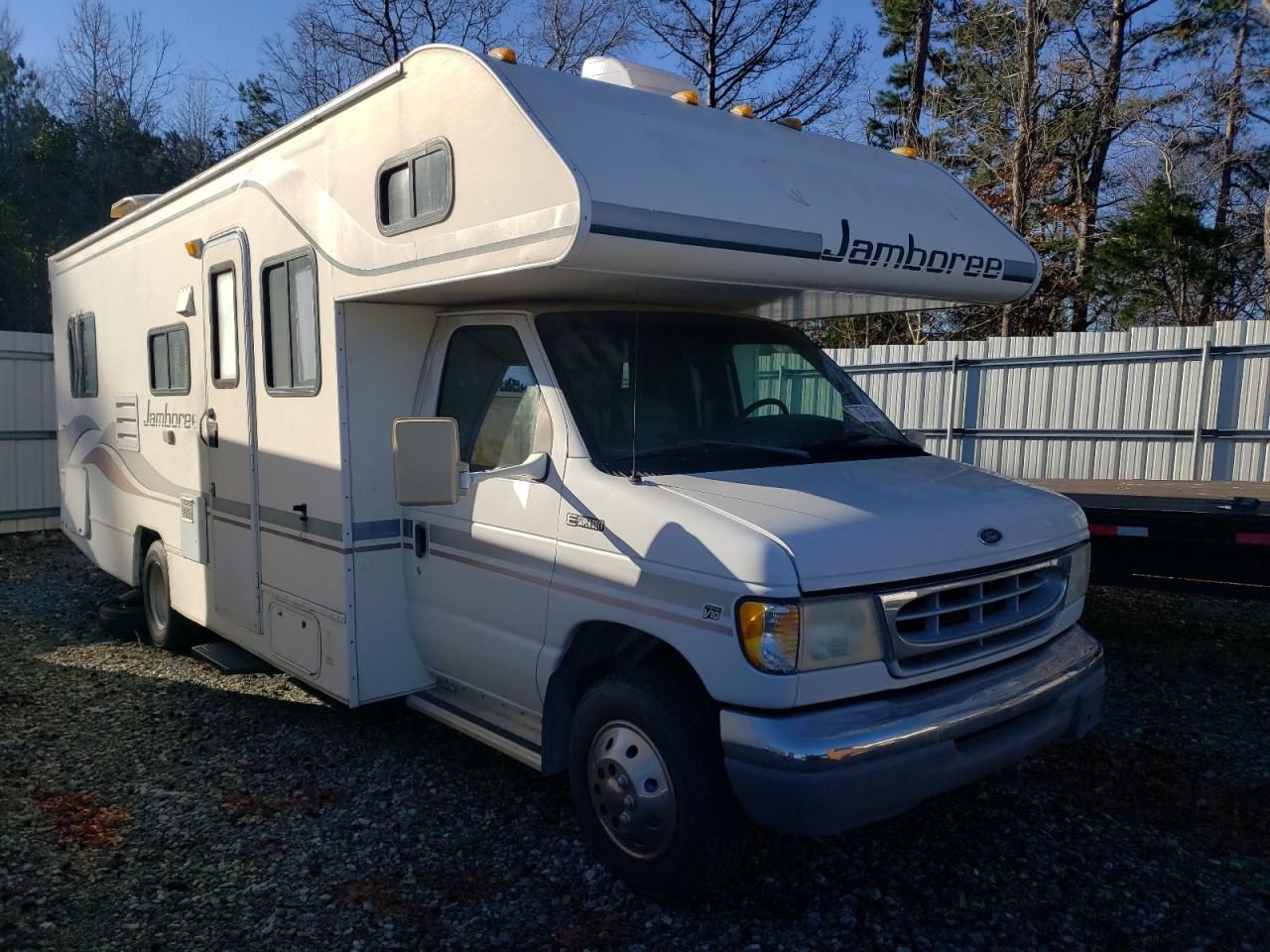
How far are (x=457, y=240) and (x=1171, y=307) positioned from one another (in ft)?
63.1

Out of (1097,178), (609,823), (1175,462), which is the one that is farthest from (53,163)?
(609,823)

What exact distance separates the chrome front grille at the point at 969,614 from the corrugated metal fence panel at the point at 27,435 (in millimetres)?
11926

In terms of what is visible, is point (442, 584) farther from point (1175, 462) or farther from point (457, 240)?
point (1175, 462)

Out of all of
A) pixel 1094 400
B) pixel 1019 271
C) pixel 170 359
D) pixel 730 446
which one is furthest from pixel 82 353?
pixel 1094 400

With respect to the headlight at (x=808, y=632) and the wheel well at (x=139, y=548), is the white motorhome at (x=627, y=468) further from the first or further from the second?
the wheel well at (x=139, y=548)

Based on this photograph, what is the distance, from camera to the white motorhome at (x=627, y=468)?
128 inches

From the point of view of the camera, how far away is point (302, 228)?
16.2ft

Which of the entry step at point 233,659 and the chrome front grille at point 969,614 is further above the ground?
the chrome front grille at point 969,614

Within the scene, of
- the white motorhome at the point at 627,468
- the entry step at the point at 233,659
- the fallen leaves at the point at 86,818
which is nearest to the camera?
the white motorhome at the point at 627,468

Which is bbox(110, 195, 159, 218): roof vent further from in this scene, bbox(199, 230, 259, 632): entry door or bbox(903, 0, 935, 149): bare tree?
bbox(903, 0, 935, 149): bare tree

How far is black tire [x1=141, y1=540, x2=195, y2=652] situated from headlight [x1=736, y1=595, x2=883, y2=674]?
16.4 feet

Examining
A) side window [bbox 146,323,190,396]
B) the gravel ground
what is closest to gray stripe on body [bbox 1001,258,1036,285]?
the gravel ground

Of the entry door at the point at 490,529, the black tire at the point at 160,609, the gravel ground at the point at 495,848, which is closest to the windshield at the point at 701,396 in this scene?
the entry door at the point at 490,529

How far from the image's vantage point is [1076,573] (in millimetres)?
4066
